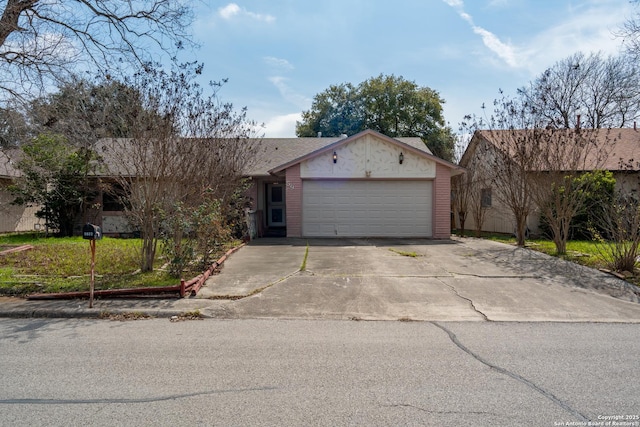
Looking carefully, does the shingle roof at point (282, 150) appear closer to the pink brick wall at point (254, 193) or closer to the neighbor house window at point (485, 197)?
the pink brick wall at point (254, 193)

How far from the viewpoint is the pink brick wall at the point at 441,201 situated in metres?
15.0

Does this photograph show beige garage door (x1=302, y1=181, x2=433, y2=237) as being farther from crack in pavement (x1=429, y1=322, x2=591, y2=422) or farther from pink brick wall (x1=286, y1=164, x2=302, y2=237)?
crack in pavement (x1=429, y1=322, x2=591, y2=422)

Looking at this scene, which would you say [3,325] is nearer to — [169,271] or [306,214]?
[169,271]

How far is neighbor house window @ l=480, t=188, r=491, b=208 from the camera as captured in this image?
736 inches

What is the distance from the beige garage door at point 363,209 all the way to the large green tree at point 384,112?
16.8m

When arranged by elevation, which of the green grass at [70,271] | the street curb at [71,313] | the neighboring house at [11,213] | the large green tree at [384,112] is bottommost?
the street curb at [71,313]

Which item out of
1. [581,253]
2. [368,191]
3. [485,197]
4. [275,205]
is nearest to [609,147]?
[485,197]

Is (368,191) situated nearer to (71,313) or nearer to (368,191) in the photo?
(368,191)

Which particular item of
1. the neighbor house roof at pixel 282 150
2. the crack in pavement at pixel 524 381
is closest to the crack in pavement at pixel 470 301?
the crack in pavement at pixel 524 381

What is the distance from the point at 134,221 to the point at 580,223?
1579 cm

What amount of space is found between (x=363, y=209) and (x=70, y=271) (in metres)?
9.91

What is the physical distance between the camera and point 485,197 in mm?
19328

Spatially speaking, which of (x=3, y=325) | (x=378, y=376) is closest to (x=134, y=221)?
(x=3, y=325)

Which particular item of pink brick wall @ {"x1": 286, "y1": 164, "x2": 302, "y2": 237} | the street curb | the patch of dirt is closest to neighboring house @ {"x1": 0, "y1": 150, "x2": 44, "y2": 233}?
pink brick wall @ {"x1": 286, "y1": 164, "x2": 302, "y2": 237}
